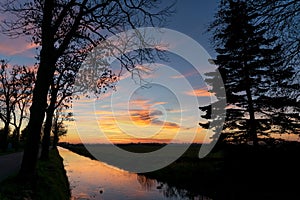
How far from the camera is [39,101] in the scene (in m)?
10.8

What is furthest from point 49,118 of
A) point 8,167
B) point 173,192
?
point 173,192

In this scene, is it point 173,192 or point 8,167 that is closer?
point 8,167

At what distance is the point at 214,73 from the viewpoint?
97.5ft

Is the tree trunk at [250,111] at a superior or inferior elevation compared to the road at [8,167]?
superior

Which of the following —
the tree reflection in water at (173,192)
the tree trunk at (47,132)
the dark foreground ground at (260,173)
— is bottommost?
the tree reflection in water at (173,192)

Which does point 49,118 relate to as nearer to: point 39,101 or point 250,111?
point 39,101

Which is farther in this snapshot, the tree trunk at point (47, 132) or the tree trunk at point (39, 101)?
the tree trunk at point (47, 132)

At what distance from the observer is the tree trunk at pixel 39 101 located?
416 inches

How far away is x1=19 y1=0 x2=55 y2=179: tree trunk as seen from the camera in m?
10.6

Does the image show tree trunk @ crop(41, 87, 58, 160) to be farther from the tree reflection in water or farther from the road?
the tree reflection in water

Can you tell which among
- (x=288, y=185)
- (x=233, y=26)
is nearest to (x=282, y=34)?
(x=233, y=26)

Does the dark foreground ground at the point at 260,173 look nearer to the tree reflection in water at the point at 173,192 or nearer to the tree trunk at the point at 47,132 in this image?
the tree reflection in water at the point at 173,192

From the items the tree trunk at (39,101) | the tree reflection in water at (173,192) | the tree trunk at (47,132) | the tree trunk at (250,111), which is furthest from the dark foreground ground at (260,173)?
the tree trunk at (47,132)

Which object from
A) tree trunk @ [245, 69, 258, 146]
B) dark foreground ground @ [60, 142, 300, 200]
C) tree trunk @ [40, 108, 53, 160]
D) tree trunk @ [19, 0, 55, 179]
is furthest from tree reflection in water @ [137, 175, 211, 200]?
tree trunk @ [19, 0, 55, 179]
